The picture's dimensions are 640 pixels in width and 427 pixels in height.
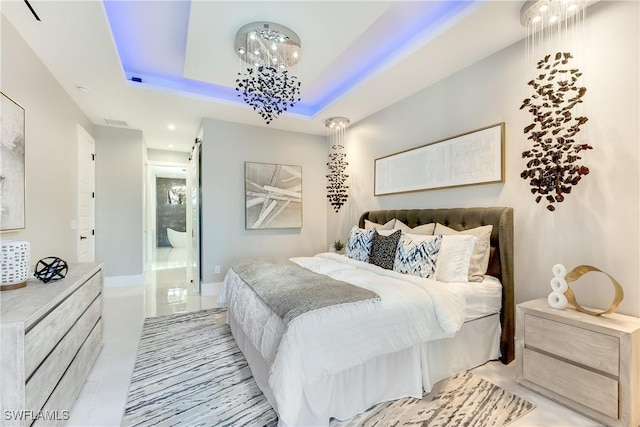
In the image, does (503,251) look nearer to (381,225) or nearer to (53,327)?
(381,225)

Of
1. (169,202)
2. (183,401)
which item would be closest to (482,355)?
(183,401)

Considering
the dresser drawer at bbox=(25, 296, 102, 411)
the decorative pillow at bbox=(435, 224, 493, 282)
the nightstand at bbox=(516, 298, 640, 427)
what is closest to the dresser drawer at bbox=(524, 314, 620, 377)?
the nightstand at bbox=(516, 298, 640, 427)

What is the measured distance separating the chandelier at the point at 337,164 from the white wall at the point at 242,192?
0.31 m

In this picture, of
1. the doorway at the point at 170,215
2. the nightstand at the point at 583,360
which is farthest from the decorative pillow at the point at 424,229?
the doorway at the point at 170,215

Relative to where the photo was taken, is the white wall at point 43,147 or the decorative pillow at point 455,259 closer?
the white wall at point 43,147

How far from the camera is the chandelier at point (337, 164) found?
4.43m

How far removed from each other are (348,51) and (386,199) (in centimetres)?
188

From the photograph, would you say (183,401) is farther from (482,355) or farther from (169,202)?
(169,202)

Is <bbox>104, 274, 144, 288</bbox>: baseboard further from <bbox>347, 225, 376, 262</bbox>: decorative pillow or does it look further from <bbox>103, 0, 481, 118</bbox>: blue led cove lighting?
<bbox>347, 225, 376, 262</bbox>: decorative pillow

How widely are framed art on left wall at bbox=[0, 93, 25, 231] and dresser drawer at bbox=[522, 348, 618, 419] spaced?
12.6 feet

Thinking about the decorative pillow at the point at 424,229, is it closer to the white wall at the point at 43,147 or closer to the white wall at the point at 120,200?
the white wall at the point at 43,147

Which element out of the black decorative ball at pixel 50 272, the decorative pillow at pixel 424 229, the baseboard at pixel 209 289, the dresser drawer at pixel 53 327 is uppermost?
the decorative pillow at pixel 424 229

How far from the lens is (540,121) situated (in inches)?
83.7

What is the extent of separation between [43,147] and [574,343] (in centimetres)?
459
